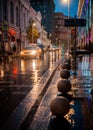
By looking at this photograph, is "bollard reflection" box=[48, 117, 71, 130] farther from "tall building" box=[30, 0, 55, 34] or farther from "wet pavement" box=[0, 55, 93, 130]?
"tall building" box=[30, 0, 55, 34]

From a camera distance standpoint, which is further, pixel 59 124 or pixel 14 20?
pixel 14 20

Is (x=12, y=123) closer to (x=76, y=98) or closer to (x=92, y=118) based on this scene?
(x=92, y=118)

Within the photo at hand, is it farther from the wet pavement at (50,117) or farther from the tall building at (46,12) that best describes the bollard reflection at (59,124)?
the tall building at (46,12)

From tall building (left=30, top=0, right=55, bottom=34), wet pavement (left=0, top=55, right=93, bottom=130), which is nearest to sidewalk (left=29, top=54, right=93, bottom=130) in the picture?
wet pavement (left=0, top=55, right=93, bottom=130)

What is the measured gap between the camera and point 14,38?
207 ft

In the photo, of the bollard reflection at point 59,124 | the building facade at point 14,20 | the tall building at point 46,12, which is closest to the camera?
the bollard reflection at point 59,124

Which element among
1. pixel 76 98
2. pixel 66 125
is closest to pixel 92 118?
pixel 66 125

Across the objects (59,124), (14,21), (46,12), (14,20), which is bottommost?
(59,124)

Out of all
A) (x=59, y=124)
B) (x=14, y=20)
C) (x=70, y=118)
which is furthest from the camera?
(x=14, y=20)

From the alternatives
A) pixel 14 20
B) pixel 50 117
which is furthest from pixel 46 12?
pixel 50 117

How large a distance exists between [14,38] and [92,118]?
56902mm

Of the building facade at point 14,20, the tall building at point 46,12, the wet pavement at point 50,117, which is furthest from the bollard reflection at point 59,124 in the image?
the tall building at point 46,12

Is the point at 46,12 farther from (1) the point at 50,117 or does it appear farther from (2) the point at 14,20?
(1) the point at 50,117

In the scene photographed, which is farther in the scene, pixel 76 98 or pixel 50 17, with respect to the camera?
pixel 50 17
